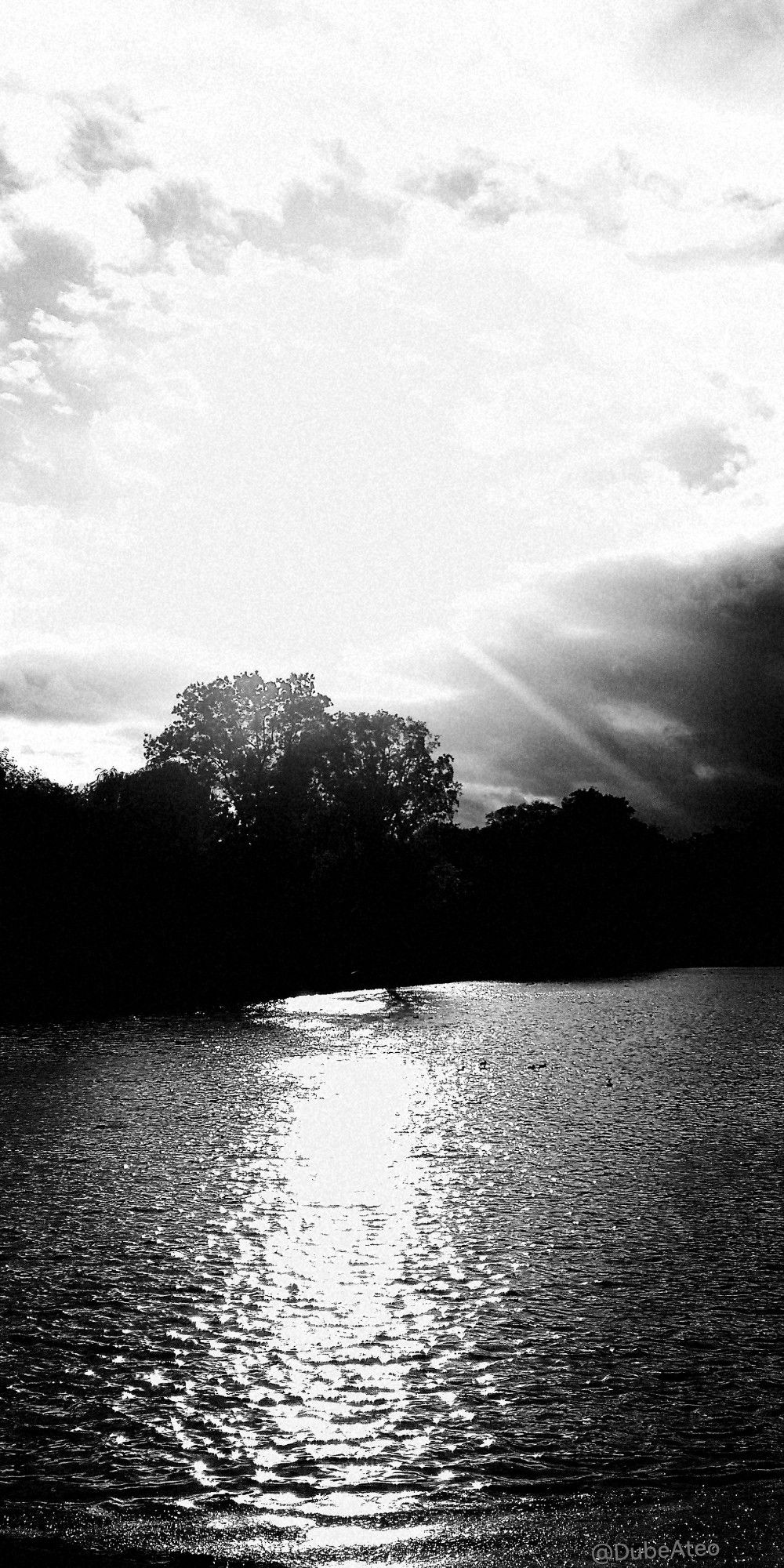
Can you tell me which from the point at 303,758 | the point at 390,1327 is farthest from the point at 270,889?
the point at 390,1327

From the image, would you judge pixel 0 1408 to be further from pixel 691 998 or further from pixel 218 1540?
pixel 691 998

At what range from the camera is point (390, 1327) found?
855 cm

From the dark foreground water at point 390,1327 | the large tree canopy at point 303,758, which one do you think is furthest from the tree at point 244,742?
the dark foreground water at point 390,1327

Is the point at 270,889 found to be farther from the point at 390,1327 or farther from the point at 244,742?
the point at 390,1327

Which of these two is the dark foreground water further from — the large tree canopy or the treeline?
the large tree canopy

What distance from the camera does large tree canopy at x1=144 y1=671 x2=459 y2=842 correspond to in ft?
236

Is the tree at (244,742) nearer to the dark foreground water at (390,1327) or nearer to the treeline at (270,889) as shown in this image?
the treeline at (270,889)

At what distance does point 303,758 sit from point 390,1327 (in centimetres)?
6405

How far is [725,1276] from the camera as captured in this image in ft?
32.4

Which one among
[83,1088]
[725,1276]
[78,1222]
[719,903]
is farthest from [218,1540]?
[719,903]

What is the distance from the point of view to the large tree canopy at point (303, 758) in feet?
236

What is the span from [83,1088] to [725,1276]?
1348 cm

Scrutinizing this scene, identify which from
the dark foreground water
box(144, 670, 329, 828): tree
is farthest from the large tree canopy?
the dark foreground water

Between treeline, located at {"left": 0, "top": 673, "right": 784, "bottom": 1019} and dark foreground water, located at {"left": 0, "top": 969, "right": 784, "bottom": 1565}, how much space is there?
2354cm
